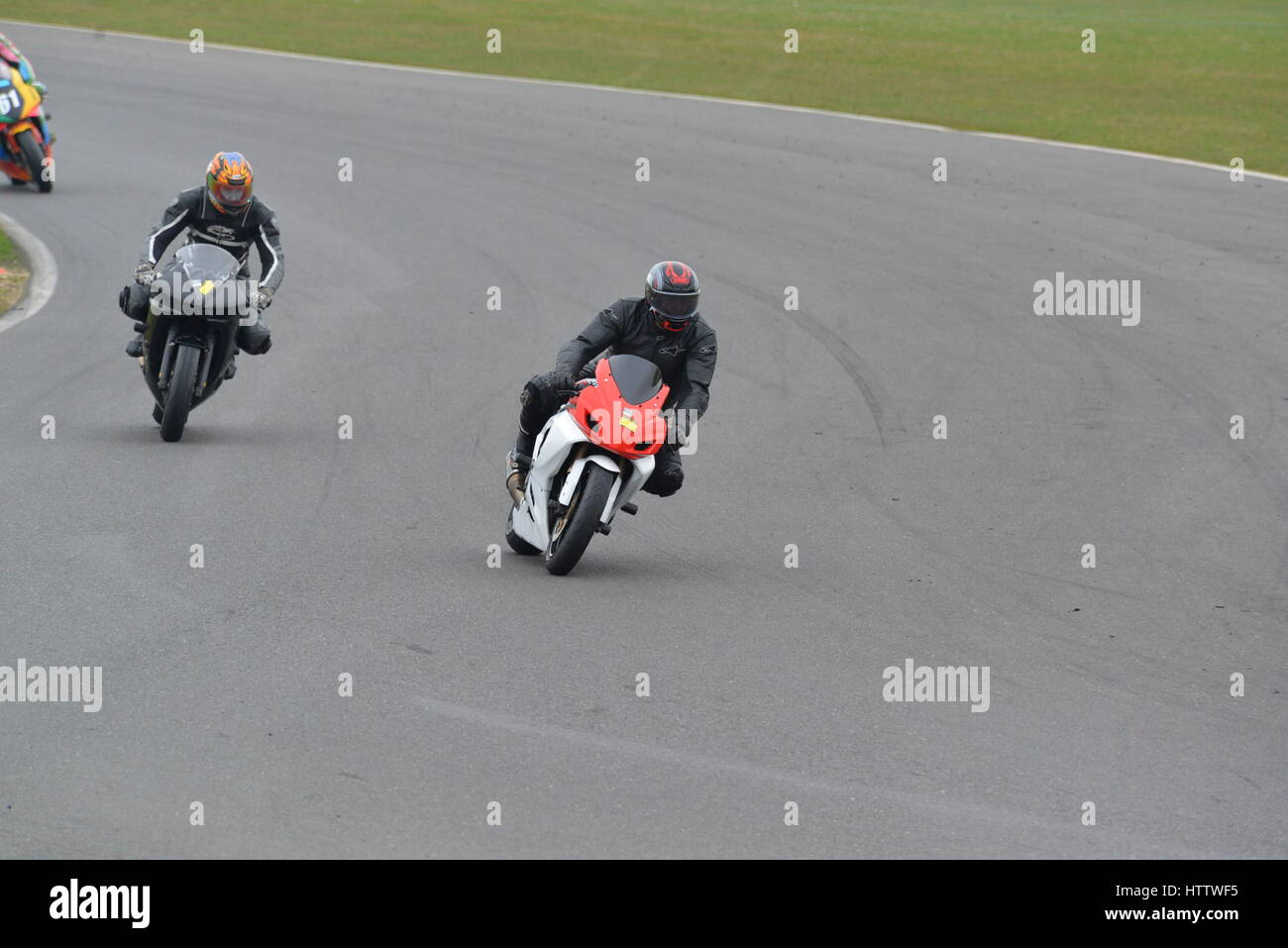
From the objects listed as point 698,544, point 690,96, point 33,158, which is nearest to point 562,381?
point 698,544

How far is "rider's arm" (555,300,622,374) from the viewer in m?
9.88

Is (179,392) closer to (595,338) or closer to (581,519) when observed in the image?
(595,338)

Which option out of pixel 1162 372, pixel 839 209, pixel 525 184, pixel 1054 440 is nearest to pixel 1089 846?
pixel 1054 440

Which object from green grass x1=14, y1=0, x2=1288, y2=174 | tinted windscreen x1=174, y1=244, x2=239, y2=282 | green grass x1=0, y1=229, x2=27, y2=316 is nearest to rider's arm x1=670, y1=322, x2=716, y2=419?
tinted windscreen x1=174, y1=244, x2=239, y2=282

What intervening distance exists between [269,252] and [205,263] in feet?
2.29

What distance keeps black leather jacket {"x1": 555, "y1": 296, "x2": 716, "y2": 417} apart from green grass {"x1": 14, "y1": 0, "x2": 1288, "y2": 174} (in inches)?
651

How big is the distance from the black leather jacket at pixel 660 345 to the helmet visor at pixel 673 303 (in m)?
0.15

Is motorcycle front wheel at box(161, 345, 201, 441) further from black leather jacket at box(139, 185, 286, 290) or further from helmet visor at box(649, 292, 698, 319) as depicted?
helmet visor at box(649, 292, 698, 319)

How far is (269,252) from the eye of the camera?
1289 centimetres

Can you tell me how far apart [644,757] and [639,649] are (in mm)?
1428

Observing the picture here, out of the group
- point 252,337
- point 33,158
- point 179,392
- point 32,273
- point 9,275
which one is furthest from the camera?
point 33,158

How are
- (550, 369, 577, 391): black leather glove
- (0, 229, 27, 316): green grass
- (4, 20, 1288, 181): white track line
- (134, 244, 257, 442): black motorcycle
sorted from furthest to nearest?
1. (4, 20, 1288, 181): white track line
2. (0, 229, 27, 316): green grass
3. (134, 244, 257, 442): black motorcycle
4. (550, 369, 577, 391): black leather glove

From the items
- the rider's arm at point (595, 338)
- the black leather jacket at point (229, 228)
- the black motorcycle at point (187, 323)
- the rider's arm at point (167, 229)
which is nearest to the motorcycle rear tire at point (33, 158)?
the black leather jacket at point (229, 228)

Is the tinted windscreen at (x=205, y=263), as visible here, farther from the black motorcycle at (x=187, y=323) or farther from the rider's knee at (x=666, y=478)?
the rider's knee at (x=666, y=478)
